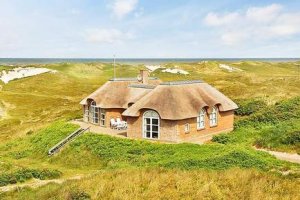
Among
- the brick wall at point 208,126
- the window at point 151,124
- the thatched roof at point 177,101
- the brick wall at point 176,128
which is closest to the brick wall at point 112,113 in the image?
the thatched roof at point 177,101

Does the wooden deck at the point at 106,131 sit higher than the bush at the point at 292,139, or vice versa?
the bush at the point at 292,139

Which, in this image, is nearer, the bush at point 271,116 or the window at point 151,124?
the window at point 151,124

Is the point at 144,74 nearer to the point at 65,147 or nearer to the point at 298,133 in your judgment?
the point at 65,147

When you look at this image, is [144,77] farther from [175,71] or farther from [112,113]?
[175,71]

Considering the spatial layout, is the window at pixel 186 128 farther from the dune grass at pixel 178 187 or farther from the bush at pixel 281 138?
the dune grass at pixel 178 187

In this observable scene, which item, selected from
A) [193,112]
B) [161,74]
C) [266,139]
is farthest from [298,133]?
[161,74]

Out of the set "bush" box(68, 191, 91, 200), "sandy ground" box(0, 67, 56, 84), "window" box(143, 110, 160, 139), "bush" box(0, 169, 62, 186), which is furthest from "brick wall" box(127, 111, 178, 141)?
"sandy ground" box(0, 67, 56, 84)

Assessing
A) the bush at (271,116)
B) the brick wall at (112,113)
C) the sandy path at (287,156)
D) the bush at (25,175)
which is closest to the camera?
the bush at (25,175)

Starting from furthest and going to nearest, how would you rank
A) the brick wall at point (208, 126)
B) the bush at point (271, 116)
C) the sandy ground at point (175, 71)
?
the sandy ground at point (175, 71), the bush at point (271, 116), the brick wall at point (208, 126)

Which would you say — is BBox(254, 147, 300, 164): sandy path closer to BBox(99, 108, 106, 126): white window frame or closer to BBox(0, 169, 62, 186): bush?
BBox(0, 169, 62, 186): bush
